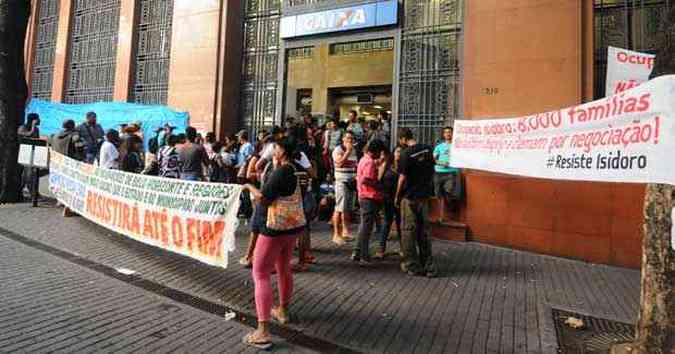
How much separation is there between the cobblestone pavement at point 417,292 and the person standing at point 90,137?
2455 millimetres

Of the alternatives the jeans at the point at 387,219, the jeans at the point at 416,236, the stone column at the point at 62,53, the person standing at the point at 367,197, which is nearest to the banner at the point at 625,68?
the jeans at the point at 416,236

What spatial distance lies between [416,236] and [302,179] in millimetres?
2036

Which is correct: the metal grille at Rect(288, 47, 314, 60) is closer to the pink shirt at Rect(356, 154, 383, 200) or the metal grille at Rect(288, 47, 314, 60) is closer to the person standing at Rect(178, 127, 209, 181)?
the person standing at Rect(178, 127, 209, 181)

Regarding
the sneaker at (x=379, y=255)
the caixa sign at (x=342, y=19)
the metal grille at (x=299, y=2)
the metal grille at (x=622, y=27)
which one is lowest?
the sneaker at (x=379, y=255)

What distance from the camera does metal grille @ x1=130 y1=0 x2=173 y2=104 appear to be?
44.0 feet

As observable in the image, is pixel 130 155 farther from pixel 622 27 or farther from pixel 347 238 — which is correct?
pixel 622 27

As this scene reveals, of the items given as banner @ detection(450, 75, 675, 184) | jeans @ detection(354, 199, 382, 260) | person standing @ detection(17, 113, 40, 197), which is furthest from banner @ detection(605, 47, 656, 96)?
person standing @ detection(17, 113, 40, 197)

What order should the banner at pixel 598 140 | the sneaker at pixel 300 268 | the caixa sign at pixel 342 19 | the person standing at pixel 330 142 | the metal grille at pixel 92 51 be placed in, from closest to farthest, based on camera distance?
the banner at pixel 598 140, the sneaker at pixel 300 268, the person standing at pixel 330 142, the caixa sign at pixel 342 19, the metal grille at pixel 92 51

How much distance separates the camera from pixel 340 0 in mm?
10508

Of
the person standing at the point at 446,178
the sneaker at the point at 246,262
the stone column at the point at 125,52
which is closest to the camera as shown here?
the sneaker at the point at 246,262

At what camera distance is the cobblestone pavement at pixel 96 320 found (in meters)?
3.43

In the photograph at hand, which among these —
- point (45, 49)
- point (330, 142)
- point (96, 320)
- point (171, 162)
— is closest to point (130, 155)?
point (171, 162)

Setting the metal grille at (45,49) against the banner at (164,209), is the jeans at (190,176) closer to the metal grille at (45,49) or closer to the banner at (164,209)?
the banner at (164,209)

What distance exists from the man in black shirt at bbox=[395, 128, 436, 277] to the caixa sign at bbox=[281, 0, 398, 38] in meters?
4.96
